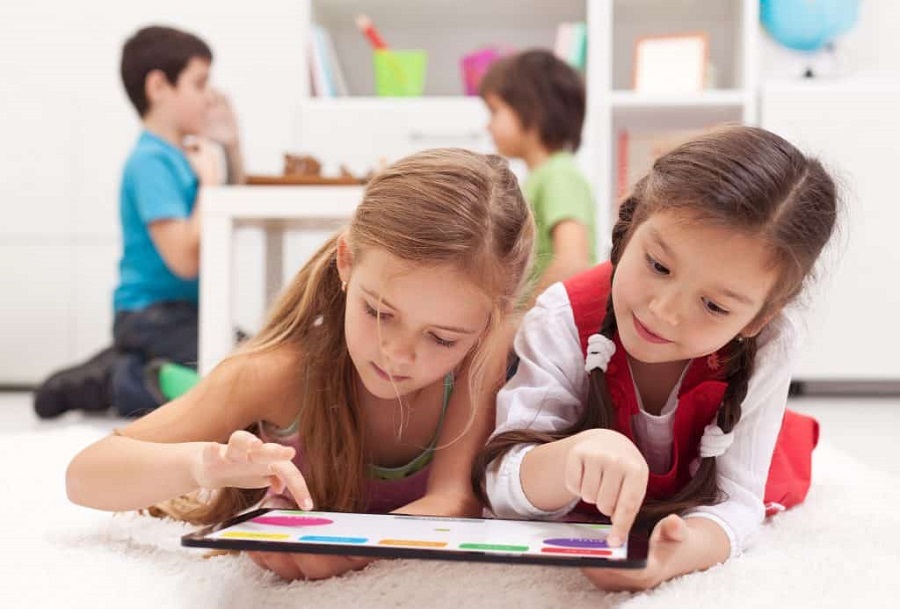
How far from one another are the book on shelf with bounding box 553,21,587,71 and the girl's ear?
1751mm

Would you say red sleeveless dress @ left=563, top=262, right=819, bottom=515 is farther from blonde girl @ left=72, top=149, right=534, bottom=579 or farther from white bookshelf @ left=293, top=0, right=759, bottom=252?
white bookshelf @ left=293, top=0, right=759, bottom=252

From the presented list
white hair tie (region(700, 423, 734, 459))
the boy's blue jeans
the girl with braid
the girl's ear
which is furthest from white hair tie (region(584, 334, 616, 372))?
the boy's blue jeans

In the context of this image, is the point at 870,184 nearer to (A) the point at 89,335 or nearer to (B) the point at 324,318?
(B) the point at 324,318

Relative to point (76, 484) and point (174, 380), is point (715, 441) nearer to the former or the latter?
point (76, 484)

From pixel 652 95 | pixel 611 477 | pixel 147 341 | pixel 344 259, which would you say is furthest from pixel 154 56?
pixel 611 477

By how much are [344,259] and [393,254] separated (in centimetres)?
Answer: 9

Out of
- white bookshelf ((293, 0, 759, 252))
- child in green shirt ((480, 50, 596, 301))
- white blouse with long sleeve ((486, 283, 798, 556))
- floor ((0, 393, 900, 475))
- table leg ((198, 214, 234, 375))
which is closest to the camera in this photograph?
white blouse with long sleeve ((486, 283, 798, 556))

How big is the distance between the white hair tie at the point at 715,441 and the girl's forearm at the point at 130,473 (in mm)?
432

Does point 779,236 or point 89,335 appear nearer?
point 779,236

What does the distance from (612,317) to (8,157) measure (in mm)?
2247

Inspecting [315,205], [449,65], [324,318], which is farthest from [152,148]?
[324,318]

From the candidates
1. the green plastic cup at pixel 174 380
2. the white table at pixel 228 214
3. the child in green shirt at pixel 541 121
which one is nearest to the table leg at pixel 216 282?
the white table at pixel 228 214

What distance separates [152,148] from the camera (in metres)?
2.07

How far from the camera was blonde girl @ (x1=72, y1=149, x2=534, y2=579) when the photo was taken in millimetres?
799
